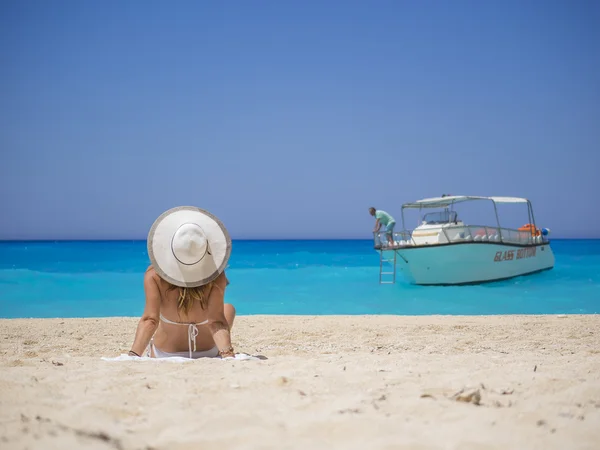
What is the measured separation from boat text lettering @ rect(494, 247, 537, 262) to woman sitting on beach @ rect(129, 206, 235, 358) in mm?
16877

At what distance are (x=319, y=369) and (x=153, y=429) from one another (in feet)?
4.42

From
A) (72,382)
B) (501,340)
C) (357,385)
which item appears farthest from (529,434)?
(501,340)

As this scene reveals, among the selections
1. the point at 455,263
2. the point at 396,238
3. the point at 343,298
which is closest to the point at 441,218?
the point at 455,263

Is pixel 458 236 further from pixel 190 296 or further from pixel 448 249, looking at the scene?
pixel 190 296

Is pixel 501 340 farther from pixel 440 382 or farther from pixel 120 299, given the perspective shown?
pixel 120 299

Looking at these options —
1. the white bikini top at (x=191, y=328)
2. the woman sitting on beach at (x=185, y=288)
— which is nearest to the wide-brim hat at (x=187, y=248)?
the woman sitting on beach at (x=185, y=288)

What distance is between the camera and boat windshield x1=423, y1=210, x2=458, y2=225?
61.0ft

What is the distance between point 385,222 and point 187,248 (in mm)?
15346

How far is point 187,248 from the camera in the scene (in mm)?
3615

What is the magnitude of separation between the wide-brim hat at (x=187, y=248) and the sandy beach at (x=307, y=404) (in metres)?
0.62

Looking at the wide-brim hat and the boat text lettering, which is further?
the boat text lettering

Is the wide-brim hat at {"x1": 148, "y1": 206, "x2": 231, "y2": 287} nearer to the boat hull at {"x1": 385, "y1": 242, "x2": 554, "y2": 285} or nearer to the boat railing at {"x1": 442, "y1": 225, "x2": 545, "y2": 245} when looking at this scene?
the boat hull at {"x1": 385, "y1": 242, "x2": 554, "y2": 285}

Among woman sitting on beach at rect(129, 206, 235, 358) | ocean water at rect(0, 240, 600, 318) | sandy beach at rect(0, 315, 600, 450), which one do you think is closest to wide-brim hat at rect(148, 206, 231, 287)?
woman sitting on beach at rect(129, 206, 235, 358)

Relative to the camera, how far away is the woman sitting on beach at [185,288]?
3.69 m
